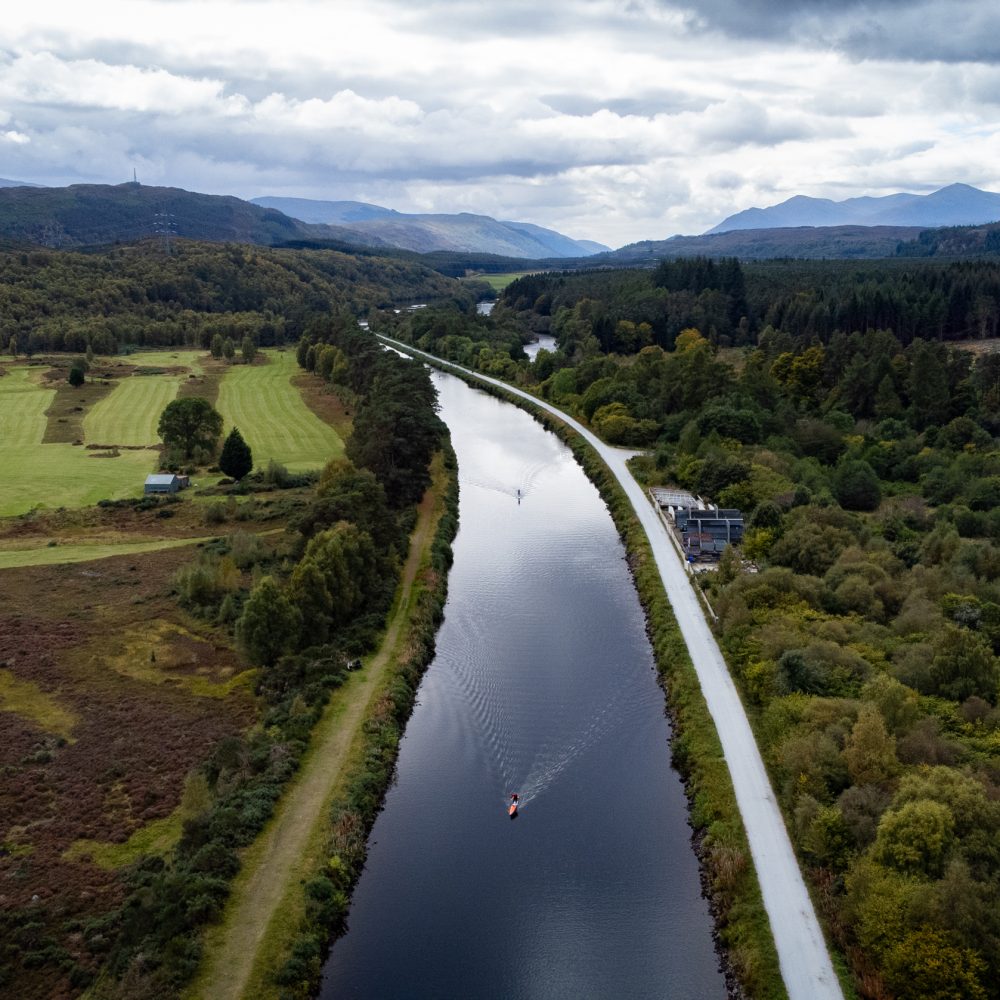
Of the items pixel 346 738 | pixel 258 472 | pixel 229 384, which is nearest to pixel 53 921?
pixel 346 738

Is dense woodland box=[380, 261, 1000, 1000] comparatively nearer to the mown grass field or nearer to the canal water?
the canal water

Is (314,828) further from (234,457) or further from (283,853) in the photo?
(234,457)

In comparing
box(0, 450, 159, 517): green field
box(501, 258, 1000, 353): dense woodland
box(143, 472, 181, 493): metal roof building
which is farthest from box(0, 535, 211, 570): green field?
box(501, 258, 1000, 353): dense woodland

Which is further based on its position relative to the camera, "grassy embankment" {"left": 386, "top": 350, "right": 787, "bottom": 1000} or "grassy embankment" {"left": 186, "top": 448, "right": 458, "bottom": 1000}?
"grassy embankment" {"left": 386, "top": 350, "right": 787, "bottom": 1000}

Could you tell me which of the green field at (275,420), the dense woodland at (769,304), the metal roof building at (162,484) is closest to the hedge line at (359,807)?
the metal roof building at (162,484)

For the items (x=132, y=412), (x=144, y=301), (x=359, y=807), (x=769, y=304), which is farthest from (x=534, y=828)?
(x=144, y=301)

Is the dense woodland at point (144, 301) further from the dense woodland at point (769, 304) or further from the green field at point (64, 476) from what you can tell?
the green field at point (64, 476)
